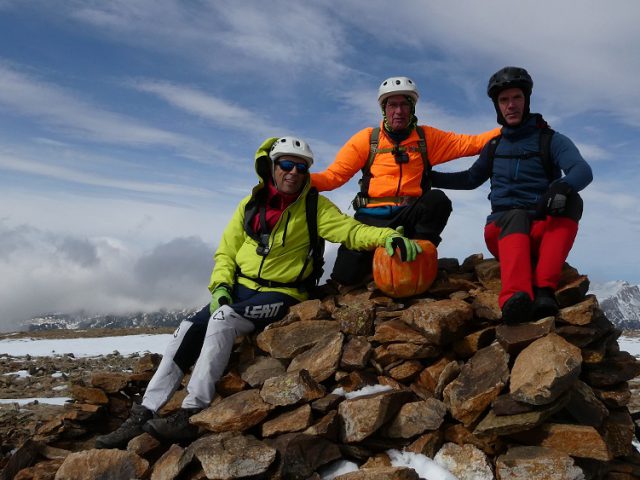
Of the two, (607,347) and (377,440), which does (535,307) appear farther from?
(377,440)

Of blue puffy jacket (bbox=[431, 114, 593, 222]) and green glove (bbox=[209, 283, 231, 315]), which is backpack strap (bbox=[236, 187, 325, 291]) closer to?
green glove (bbox=[209, 283, 231, 315])

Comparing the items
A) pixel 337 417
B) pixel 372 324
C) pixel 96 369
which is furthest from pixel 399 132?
pixel 96 369

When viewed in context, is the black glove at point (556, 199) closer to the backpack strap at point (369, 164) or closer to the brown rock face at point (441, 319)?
the brown rock face at point (441, 319)

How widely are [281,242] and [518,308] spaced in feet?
11.4

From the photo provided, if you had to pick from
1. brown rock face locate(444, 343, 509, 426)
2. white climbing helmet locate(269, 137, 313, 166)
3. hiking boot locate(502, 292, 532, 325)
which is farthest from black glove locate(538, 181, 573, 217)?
white climbing helmet locate(269, 137, 313, 166)

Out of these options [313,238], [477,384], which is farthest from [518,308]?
[313,238]

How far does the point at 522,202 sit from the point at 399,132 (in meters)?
2.24

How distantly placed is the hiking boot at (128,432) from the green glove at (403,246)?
4058 millimetres

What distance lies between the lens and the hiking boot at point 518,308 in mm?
5938

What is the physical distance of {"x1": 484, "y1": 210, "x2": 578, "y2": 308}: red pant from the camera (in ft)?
20.2

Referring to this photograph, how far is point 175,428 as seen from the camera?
255 inches

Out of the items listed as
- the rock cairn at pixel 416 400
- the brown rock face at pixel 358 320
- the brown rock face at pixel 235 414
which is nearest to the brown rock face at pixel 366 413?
the rock cairn at pixel 416 400

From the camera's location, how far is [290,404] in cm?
610

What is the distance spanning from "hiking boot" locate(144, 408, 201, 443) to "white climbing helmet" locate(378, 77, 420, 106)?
215 inches
